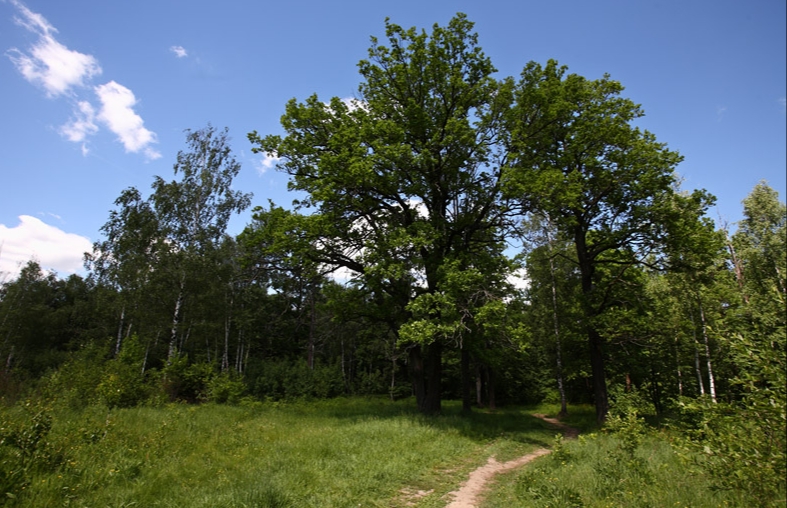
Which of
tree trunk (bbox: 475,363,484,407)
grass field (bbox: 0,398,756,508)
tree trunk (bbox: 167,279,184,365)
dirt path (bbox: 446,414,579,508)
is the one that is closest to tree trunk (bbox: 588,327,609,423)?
dirt path (bbox: 446,414,579,508)

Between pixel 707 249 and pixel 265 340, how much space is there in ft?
124

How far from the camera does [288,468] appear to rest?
24.4 feet

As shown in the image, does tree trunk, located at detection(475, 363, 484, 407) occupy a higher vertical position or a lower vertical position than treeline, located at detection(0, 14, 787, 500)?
lower

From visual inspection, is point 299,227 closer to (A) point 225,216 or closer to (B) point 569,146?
(B) point 569,146

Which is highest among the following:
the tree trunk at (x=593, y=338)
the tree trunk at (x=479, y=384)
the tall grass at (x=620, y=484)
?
the tree trunk at (x=593, y=338)

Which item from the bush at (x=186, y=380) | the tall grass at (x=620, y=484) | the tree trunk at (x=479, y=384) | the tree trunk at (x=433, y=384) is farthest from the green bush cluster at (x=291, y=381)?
the tall grass at (x=620, y=484)

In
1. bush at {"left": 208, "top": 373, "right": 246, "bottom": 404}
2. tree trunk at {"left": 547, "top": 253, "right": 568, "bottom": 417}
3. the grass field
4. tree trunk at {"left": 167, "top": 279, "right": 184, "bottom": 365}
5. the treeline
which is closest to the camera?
the grass field

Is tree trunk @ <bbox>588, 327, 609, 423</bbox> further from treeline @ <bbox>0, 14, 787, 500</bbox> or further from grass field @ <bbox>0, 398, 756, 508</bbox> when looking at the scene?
grass field @ <bbox>0, 398, 756, 508</bbox>

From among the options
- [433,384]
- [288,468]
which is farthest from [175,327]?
[288,468]

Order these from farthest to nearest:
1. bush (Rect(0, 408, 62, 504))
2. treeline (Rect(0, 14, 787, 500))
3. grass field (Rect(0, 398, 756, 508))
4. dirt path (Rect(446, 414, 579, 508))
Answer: treeline (Rect(0, 14, 787, 500)), dirt path (Rect(446, 414, 579, 508)), grass field (Rect(0, 398, 756, 508)), bush (Rect(0, 408, 62, 504))

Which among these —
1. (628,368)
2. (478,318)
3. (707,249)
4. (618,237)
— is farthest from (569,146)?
(628,368)

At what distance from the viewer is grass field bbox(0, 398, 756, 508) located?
5.60 m

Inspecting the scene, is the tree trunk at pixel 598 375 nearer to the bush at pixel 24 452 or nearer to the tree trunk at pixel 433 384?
the tree trunk at pixel 433 384

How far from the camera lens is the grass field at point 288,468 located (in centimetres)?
560
